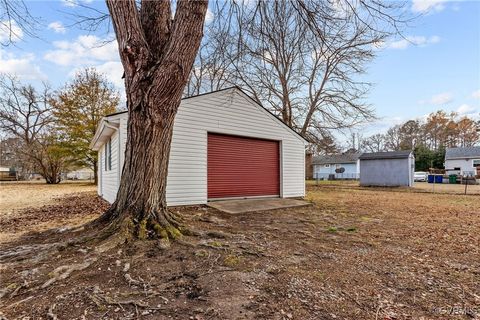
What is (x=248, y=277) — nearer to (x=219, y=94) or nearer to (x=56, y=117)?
(x=219, y=94)

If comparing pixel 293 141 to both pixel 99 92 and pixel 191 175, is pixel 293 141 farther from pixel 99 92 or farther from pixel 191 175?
pixel 99 92

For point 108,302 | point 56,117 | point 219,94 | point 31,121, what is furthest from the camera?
point 31,121

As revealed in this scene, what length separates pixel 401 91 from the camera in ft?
30.7

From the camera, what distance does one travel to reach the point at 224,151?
8.55 m

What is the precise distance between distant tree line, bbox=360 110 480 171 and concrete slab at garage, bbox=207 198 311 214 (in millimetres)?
33859

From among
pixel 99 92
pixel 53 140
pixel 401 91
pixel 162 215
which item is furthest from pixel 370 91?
pixel 53 140

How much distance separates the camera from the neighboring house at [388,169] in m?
18.5

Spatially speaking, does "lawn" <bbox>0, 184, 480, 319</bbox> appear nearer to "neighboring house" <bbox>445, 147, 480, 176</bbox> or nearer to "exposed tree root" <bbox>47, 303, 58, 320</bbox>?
"exposed tree root" <bbox>47, 303, 58, 320</bbox>

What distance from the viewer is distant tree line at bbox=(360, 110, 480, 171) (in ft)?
125

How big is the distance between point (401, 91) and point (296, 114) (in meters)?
8.67

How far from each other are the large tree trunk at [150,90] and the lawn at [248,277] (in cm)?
62

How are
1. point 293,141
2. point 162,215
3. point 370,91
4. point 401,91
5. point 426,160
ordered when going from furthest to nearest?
point 426,160
point 370,91
point 293,141
point 401,91
point 162,215

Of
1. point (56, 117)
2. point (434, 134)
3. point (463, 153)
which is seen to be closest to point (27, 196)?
point (56, 117)

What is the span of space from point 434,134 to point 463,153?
12205mm
